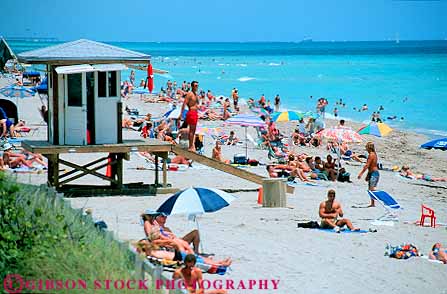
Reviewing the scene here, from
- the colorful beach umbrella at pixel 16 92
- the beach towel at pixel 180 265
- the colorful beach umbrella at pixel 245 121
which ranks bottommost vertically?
the beach towel at pixel 180 265

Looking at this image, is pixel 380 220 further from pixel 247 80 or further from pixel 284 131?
pixel 247 80

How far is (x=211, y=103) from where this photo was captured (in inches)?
1528

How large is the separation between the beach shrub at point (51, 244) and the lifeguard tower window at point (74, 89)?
5301 mm

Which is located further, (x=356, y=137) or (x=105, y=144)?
(x=356, y=137)

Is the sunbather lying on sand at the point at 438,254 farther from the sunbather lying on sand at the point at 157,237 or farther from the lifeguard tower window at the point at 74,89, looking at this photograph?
the lifeguard tower window at the point at 74,89

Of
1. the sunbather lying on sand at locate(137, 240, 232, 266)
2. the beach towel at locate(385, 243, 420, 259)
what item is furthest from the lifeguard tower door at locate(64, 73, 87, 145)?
the beach towel at locate(385, 243, 420, 259)

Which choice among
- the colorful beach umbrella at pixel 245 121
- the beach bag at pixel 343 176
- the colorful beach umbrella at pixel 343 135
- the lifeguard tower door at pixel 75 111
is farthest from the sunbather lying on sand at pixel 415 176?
the lifeguard tower door at pixel 75 111

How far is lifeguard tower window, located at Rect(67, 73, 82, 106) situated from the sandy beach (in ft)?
5.25

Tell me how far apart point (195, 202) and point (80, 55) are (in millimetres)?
4960

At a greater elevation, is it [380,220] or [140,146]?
[140,146]

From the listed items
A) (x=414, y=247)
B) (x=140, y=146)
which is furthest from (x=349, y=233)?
(x=140, y=146)

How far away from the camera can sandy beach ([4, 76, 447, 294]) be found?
35.1 feet

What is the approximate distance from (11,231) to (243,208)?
6.94 meters

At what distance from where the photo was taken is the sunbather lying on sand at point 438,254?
1202 centimetres
